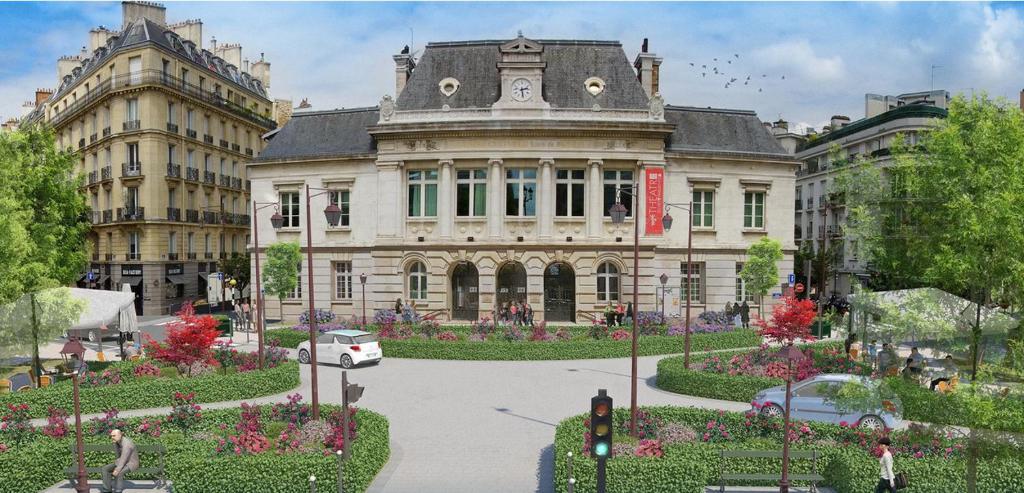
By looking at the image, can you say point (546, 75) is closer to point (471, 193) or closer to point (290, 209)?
point (471, 193)

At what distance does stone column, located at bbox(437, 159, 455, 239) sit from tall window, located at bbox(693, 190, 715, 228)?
46.7 ft

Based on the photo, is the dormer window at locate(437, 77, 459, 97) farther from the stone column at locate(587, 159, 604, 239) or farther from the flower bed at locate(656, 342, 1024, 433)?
the flower bed at locate(656, 342, 1024, 433)

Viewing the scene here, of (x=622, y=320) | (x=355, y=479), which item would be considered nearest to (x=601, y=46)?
(x=622, y=320)

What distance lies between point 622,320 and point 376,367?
13.2m

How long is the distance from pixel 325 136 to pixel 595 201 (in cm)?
1739

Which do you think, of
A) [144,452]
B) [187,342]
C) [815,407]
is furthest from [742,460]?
[187,342]

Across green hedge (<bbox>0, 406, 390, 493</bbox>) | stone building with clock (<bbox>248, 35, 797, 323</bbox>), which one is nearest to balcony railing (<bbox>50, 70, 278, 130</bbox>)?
stone building with clock (<bbox>248, 35, 797, 323</bbox>)

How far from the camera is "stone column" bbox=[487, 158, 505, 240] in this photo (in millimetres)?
37094

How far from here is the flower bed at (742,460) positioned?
11969 mm

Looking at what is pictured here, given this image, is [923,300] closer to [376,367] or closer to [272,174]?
[376,367]

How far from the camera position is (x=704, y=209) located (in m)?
39.3

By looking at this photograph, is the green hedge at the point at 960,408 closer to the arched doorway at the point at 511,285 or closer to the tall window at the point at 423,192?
the arched doorway at the point at 511,285

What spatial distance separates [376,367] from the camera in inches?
1021

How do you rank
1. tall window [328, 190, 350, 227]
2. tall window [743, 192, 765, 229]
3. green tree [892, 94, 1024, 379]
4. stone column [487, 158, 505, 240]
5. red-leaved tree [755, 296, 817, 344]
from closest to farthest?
green tree [892, 94, 1024, 379] < red-leaved tree [755, 296, 817, 344] < stone column [487, 158, 505, 240] < tall window [743, 192, 765, 229] < tall window [328, 190, 350, 227]
